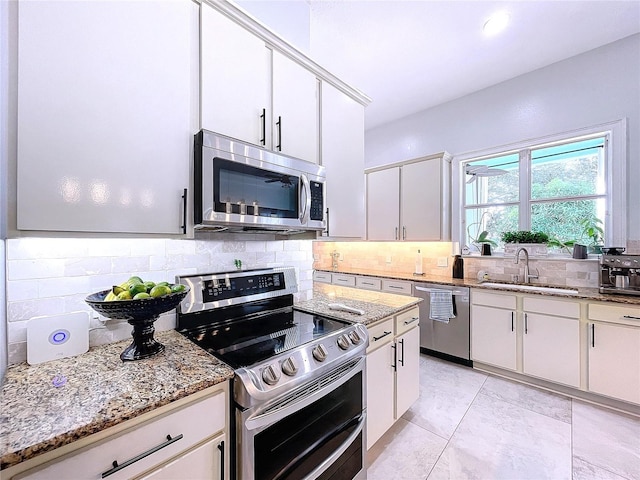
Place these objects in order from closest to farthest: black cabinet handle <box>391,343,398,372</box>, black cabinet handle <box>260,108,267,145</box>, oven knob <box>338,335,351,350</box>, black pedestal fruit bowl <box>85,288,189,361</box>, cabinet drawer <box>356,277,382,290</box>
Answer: black pedestal fruit bowl <box>85,288,189,361</box> → oven knob <box>338,335,351,350</box> → black cabinet handle <box>260,108,267,145</box> → black cabinet handle <box>391,343,398,372</box> → cabinet drawer <box>356,277,382,290</box>

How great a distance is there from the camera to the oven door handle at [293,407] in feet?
3.28

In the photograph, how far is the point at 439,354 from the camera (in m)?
3.17

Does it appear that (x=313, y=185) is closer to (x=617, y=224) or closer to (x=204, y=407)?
(x=204, y=407)

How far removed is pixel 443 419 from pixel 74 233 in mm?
2592

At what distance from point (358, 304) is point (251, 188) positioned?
3.71 ft

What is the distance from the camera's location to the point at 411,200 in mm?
3721

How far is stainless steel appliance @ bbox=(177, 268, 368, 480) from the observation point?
1.01 meters

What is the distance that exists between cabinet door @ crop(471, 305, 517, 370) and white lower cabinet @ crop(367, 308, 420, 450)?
1.15 meters

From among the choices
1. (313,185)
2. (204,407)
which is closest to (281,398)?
(204,407)

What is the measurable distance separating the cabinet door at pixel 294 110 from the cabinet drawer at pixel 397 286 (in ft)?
7.18

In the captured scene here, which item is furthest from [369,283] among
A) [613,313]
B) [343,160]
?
[613,313]

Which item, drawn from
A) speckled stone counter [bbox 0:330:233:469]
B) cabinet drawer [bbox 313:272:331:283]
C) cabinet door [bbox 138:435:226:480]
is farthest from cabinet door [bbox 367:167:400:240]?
cabinet door [bbox 138:435:226:480]

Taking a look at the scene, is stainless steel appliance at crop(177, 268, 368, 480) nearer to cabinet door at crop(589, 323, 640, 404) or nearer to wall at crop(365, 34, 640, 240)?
cabinet door at crop(589, 323, 640, 404)

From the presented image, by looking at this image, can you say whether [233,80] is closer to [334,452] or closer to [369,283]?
[334,452]
